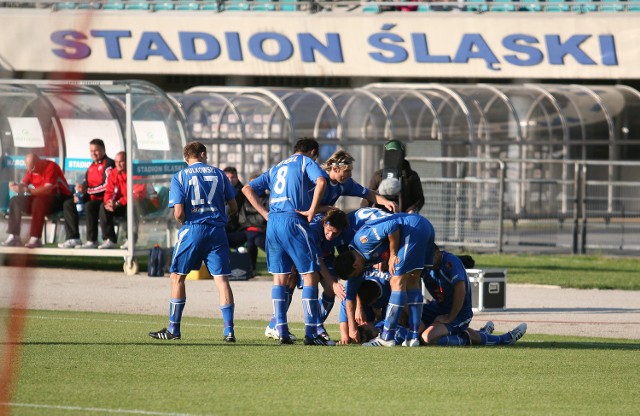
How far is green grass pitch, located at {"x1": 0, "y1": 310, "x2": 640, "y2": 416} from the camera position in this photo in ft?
26.8

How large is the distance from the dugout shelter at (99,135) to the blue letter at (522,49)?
636 inches

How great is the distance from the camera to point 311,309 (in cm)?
1143

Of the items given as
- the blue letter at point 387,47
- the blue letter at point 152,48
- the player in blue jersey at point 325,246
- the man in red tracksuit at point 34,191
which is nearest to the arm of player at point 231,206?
the player in blue jersey at point 325,246

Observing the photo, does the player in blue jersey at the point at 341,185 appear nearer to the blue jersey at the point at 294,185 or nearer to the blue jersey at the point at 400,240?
the blue jersey at the point at 294,185

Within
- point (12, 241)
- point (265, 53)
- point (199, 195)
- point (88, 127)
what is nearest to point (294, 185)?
point (199, 195)

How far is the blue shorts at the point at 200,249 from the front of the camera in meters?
11.6

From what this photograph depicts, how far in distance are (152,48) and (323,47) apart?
520 centimetres

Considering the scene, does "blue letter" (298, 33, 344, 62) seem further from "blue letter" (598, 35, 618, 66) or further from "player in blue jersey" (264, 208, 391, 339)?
"player in blue jersey" (264, 208, 391, 339)

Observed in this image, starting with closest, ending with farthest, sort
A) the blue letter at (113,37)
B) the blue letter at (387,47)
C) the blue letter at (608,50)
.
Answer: the blue letter at (608,50) < the blue letter at (387,47) < the blue letter at (113,37)

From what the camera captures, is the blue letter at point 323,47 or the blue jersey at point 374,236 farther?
the blue letter at point 323,47

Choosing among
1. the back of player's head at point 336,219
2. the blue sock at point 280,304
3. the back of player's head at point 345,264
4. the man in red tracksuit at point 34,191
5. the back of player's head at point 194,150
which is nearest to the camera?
the back of player's head at point 345,264

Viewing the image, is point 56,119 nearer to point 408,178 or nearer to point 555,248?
point 408,178

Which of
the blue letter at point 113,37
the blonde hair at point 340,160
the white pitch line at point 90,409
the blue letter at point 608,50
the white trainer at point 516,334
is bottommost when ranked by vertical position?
the white pitch line at point 90,409

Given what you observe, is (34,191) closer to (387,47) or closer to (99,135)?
(99,135)
